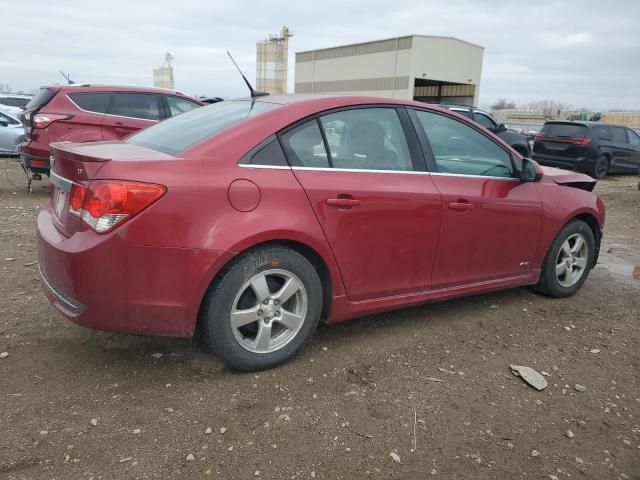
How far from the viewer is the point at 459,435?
2.57 meters

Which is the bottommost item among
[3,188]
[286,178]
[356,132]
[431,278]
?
[3,188]

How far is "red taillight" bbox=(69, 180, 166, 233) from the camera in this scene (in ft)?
8.34

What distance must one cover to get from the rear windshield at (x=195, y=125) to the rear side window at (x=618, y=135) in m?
13.9

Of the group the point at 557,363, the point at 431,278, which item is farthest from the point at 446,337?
the point at 557,363

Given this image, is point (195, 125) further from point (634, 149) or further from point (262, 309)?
point (634, 149)

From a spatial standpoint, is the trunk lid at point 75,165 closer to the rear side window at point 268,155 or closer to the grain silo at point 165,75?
the rear side window at point 268,155

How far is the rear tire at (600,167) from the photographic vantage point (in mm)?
13680

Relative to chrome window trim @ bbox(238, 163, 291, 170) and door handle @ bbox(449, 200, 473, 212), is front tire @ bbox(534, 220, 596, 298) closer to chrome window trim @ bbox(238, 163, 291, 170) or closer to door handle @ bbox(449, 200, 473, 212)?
door handle @ bbox(449, 200, 473, 212)

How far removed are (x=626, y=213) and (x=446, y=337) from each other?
7123 mm

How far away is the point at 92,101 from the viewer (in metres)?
7.77

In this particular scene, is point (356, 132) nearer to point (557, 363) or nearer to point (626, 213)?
point (557, 363)

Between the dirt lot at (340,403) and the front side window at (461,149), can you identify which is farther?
the front side window at (461,149)

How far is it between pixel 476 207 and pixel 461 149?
Result: 455 mm

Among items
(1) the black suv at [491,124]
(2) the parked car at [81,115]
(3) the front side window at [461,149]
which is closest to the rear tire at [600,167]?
(1) the black suv at [491,124]
